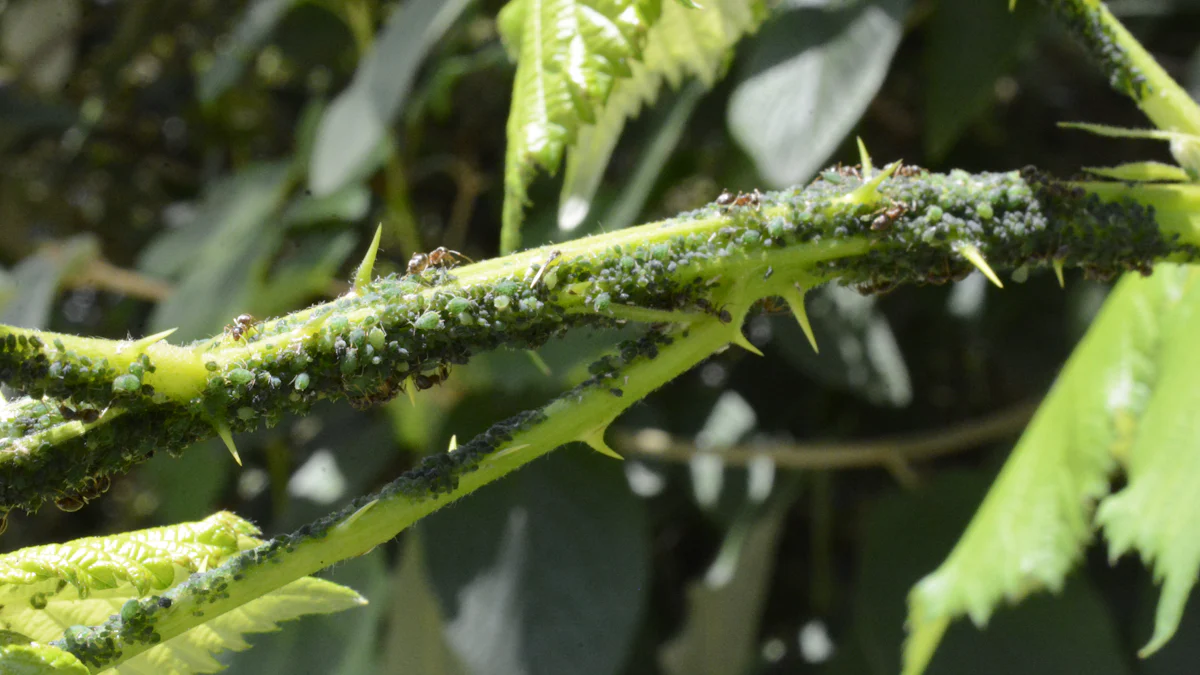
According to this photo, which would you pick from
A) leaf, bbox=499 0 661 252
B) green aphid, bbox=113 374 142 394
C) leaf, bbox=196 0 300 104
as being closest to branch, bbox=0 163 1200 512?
green aphid, bbox=113 374 142 394

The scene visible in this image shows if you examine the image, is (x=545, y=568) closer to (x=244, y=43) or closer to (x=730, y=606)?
(x=730, y=606)

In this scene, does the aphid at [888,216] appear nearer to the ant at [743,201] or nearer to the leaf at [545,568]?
the ant at [743,201]

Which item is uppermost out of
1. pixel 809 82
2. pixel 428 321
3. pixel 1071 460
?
pixel 428 321

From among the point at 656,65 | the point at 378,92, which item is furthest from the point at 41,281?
the point at 656,65

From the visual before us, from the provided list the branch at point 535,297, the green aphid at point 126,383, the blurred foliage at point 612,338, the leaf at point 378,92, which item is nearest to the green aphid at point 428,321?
the branch at point 535,297

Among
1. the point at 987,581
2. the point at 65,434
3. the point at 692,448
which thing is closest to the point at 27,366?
the point at 65,434

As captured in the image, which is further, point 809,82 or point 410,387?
point 809,82

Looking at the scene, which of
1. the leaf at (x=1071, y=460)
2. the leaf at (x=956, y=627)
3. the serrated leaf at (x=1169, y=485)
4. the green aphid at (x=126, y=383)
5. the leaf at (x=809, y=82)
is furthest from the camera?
the leaf at (x=956, y=627)
